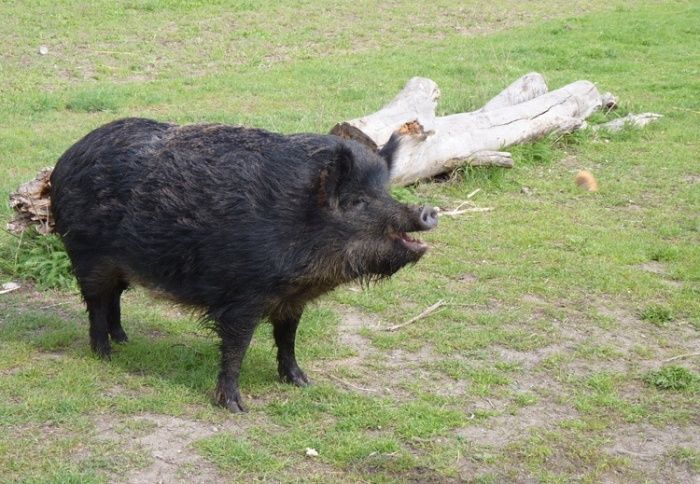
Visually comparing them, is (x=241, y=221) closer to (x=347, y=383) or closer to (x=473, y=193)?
(x=347, y=383)

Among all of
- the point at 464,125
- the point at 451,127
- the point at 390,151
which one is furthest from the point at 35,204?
the point at 464,125

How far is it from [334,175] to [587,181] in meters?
5.94

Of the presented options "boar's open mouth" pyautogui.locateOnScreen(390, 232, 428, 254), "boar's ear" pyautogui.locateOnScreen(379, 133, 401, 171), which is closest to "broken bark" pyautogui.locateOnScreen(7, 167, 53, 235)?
"boar's ear" pyautogui.locateOnScreen(379, 133, 401, 171)

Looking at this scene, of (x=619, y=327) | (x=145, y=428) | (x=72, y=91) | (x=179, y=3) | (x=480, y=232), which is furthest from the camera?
(x=179, y=3)

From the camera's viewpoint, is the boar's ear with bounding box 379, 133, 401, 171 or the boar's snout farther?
the boar's ear with bounding box 379, 133, 401, 171

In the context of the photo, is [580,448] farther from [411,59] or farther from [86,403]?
[411,59]

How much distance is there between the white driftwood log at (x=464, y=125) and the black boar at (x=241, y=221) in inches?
110

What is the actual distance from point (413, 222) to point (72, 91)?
9.50m

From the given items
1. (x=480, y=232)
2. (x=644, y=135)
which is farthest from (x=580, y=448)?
(x=644, y=135)

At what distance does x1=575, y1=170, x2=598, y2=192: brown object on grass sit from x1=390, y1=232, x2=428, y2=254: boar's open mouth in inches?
222

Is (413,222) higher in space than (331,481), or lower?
higher

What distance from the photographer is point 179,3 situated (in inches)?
728

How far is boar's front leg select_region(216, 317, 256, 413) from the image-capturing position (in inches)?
228

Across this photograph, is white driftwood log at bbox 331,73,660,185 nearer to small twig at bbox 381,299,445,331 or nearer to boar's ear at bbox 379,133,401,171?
small twig at bbox 381,299,445,331
